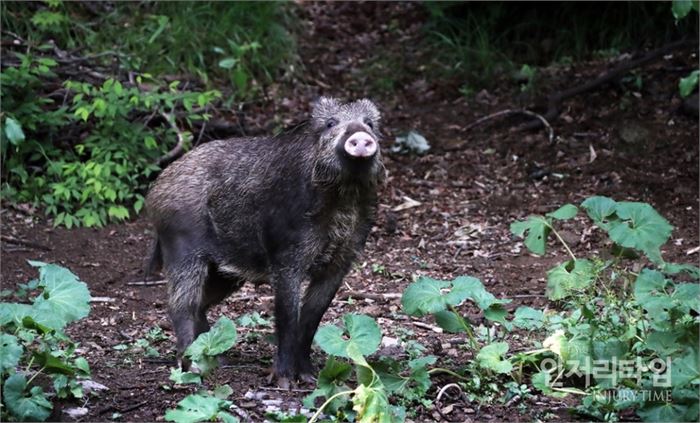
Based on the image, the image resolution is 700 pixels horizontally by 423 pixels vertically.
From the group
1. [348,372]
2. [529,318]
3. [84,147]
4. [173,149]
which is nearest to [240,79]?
[173,149]

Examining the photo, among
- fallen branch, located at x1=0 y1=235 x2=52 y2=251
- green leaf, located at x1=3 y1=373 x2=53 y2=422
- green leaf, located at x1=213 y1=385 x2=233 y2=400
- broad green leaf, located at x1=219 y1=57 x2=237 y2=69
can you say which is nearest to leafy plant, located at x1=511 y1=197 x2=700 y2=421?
green leaf, located at x1=213 y1=385 x2=233 y2=400

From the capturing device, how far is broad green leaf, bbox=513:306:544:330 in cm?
518

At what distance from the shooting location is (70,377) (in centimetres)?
442

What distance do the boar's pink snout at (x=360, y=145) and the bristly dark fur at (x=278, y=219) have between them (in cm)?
12

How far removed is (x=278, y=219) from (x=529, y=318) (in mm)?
1352

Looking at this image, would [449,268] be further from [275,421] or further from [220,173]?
[275,421]

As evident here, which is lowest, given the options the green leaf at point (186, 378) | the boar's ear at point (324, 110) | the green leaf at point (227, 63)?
the green leaf at point (186, 378)

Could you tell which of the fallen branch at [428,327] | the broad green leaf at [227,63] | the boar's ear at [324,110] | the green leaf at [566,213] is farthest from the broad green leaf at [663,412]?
the broad green leaf at [227,63]

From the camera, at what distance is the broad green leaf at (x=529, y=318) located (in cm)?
518

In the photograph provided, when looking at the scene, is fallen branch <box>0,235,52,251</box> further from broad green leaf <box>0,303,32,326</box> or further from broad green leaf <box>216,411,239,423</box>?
broad green leaf <box>216,411,239,423</box>

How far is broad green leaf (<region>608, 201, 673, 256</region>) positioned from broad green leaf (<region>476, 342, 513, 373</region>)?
744mm

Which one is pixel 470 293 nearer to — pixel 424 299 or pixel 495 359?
pixel 424 299

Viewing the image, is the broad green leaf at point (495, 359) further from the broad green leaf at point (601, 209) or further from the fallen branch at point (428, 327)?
the fallen branch at point (428, 327)

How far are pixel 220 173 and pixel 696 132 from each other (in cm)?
498
